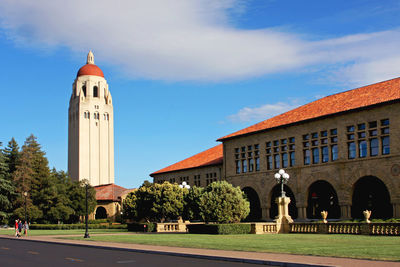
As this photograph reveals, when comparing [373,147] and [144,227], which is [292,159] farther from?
[144,227]

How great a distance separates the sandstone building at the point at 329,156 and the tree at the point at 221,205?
977 centimetres

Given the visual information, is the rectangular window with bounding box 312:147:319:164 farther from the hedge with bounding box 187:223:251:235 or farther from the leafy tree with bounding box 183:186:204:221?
the leafy tree with bounding box 183:186:204:221

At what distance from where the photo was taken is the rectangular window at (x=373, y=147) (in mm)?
41406

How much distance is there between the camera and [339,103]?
46.6 m

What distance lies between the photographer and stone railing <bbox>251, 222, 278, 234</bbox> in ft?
125

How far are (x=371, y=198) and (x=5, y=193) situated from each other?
62455 mm

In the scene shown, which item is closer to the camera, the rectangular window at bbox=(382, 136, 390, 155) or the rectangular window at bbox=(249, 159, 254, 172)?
the rectangular window at bbox=(382, 136, 390, 155)

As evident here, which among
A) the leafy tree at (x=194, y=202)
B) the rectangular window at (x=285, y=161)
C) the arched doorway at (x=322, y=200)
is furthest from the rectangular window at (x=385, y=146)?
the leafy tree at (x=194, y=202)

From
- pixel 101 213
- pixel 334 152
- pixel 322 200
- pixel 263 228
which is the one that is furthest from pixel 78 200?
pixel 263 228

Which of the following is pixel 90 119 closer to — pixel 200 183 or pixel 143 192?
pixel 200 183

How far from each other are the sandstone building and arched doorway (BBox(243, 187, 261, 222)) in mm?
34

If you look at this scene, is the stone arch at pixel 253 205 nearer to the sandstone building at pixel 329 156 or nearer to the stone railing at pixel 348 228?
the sandstone building at pixel 329 156

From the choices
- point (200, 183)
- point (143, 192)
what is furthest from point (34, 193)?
point (143, 192)

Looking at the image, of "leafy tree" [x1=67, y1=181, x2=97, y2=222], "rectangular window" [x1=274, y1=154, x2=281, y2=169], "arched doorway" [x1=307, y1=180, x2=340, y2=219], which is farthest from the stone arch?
"leafy tree" [x1=67, y1=181, x2=97, y2=222]
